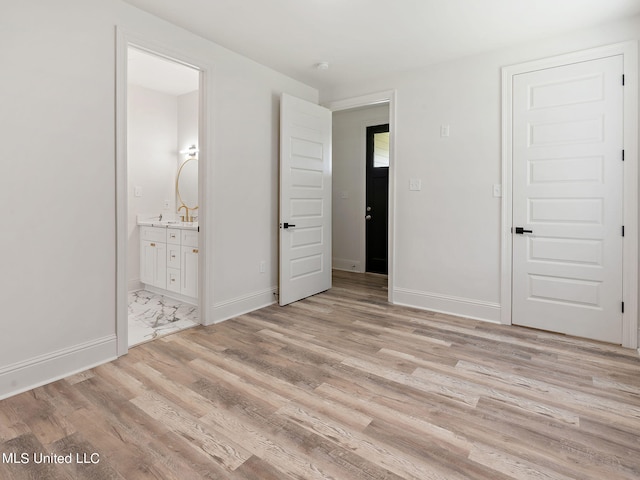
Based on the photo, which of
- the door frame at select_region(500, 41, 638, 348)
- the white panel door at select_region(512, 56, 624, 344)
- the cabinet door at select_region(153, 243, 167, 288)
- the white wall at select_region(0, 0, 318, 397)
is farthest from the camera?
the cabinet door at select_region(153, 243, 167, 288)

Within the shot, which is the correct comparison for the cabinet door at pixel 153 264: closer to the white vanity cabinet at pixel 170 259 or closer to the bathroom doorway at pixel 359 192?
the white vanity cabinet at pixel 170 259

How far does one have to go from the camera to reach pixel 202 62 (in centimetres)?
300

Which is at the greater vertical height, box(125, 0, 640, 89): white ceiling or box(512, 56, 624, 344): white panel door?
box(125, 0, 640, 89): white ceiling

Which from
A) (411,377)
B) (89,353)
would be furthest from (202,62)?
(411,377)

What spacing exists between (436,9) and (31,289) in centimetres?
327

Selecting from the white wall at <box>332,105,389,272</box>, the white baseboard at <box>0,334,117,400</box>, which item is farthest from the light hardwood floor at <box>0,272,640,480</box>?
the white wall at <box>332,105,389,272</box>

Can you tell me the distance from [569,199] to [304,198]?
2498mm

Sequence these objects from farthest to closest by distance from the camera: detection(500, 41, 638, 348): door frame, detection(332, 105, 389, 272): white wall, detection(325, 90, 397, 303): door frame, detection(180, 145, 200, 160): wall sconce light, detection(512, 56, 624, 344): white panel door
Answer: detection(332, 105, 389, 272): white wall
detection(180, 145, 200, 160): wall sconce light
detection(325, 90, 397, 303): door frame
detection(512, 56, 624, 344): white panel door
detection(500, 41, 638, 348): door frame

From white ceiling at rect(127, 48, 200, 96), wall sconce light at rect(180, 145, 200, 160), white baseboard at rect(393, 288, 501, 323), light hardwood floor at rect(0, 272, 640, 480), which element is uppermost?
white ceiling at rect(127, 48, 200, 96)

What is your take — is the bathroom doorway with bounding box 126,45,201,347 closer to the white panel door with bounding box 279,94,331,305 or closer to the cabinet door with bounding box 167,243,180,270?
the cabinet door with bounding box 167,243,180,270

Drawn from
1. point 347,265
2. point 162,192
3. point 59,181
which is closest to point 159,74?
point 162,192

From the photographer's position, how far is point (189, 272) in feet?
12.3

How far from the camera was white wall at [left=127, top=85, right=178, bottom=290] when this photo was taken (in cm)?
446

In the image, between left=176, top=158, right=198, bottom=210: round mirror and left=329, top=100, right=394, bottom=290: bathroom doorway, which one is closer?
left=176, top=158, right=198, bottom=210: round mirror
